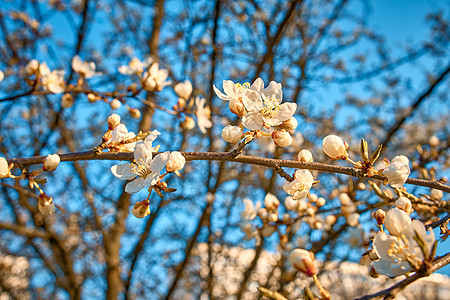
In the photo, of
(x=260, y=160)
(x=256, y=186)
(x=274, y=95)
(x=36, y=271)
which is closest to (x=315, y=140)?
(x=256, y=186)

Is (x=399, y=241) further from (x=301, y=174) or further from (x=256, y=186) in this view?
(x=256, y=186)

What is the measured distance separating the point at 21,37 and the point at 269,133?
4.72 meters

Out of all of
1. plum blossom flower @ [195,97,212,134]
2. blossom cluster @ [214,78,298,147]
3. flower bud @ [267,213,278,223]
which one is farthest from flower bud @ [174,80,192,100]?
flower bud @ [267,213,278,223]

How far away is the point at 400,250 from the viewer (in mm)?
1138

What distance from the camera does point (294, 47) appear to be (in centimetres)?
416

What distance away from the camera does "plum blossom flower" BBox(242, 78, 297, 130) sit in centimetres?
132

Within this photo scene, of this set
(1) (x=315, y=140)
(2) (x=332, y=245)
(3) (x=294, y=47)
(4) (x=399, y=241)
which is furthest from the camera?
(1) (x=315, y=140)

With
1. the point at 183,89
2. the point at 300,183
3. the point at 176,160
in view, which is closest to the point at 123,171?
the point at 176,160

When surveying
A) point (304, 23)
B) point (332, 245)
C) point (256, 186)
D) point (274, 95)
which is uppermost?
point (304, 23)

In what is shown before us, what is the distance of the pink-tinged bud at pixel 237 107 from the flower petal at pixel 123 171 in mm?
492

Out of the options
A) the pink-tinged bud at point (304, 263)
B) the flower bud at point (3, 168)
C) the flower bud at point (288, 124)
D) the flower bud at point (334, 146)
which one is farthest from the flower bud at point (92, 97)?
the pink-tinged bud at point (304, 263)

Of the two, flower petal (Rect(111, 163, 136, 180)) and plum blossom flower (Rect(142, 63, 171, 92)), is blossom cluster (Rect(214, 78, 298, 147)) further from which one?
plum blossom flower (Rect(142, 63, 171, 92))

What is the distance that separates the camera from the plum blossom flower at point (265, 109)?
4.33 feet

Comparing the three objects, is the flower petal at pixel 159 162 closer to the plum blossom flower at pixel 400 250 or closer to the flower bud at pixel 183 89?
the plum blossom flower at pixel 400 250
